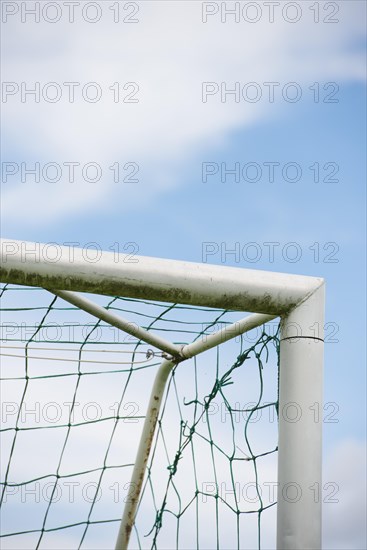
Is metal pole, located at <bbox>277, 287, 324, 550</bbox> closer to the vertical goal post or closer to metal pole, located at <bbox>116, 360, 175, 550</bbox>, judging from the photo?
the vertical goal post

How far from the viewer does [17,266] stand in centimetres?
254

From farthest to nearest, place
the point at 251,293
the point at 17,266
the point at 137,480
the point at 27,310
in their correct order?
the point at 137,480
the point at 27,310
the point at 251,293
the point at 17,266

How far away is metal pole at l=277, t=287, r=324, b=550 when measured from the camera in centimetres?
262

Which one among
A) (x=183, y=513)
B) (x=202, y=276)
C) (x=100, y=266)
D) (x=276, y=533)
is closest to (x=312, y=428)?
(x=276, y=533)

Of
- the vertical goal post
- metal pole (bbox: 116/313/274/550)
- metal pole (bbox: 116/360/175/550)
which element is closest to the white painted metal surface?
the vertical goal post

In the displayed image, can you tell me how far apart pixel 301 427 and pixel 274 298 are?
381 millimetres

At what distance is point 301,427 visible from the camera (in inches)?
106

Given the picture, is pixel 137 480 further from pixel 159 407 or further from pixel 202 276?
pixel 202 276

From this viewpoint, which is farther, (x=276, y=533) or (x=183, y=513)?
(x=183, y=513)

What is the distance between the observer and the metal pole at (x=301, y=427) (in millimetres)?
2625

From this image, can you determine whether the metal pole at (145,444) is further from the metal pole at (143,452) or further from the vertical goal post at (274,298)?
the vertical goal post at (274,298)

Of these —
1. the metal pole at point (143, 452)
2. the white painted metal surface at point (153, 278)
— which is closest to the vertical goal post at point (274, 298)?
the white painted metal surface at point (153, 278)

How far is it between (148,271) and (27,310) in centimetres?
111

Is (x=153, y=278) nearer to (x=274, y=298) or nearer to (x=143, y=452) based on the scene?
(x=274, y=298)
